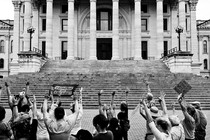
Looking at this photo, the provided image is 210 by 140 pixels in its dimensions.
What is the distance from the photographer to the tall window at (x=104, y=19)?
48.1 meters

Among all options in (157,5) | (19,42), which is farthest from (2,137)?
(19,42)

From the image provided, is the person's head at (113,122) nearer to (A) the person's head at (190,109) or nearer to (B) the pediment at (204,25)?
(A) the person's head at (190,109)

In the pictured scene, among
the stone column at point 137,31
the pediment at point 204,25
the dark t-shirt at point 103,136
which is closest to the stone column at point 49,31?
the stone column at point 137,31

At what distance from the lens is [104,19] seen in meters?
48.4

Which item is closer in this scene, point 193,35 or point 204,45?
point 193,35

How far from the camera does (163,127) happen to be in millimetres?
5227

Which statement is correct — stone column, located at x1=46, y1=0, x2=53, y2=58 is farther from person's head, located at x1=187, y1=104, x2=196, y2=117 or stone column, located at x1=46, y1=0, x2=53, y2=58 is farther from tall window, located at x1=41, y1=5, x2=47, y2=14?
person's head, located at x1=187, y1=104, x2=196, y2=117

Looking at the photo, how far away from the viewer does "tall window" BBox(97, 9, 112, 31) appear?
48062 millimetres

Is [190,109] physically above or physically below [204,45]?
below

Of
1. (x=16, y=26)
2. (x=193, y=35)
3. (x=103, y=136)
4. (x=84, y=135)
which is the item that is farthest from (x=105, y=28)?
(x=84, y=135)

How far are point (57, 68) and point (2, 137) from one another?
31714 millimetres

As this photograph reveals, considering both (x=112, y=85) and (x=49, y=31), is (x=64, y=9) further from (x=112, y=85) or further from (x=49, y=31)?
(x=112, y=85)

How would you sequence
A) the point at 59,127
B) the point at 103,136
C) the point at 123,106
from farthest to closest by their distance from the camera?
the point at 123,106
the point at 59,127
the point at 103,136

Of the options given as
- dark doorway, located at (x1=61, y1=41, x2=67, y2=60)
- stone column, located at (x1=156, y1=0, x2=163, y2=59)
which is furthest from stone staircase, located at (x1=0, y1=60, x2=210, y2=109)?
dark doorway, located at (x1=61, y1=41, x2=67, y2=60)
